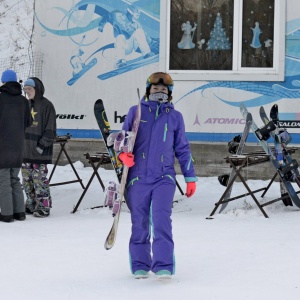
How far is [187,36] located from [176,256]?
21.7 ft

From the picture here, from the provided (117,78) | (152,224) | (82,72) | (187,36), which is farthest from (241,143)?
(82,72)

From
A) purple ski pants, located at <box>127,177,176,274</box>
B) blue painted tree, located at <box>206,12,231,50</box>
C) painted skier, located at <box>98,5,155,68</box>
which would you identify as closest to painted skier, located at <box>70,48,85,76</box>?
painted skier, located at <box>98,5,155,68</box>

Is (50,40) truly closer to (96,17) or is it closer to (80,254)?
(96,17)

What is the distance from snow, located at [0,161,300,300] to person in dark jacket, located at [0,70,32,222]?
0.21m

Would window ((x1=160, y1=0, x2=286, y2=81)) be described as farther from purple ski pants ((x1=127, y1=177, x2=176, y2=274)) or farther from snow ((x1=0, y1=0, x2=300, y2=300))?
purple ski pants ((x1=127, y1=177, x2=176, y2=274))

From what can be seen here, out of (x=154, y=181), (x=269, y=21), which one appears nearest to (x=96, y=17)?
(x=269, y=21)

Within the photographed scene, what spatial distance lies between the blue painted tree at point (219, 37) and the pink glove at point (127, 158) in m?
7.25

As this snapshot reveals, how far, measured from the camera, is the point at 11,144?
9547 millimetres

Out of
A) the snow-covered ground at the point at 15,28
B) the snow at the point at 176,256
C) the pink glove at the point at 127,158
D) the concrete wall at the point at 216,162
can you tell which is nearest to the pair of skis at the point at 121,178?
the pink glove at the point at 127,158

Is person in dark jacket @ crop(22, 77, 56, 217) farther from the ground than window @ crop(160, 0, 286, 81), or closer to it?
closer to it

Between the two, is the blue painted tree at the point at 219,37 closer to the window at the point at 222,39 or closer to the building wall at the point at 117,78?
the window at the point at 222,39

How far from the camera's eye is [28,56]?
1436 centimetres

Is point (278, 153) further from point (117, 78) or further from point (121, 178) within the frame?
point (117, 78)

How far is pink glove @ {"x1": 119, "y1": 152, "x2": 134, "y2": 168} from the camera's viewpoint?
6.38m
